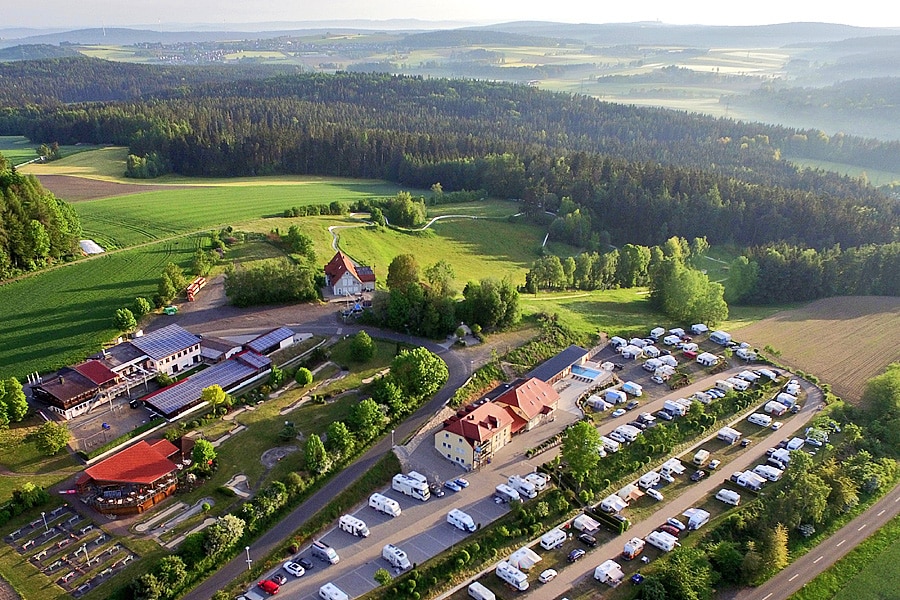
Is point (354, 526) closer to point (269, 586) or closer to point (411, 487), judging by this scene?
point (411, 487)

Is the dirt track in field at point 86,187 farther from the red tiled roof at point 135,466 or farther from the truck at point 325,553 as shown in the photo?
the truck at point 325,553

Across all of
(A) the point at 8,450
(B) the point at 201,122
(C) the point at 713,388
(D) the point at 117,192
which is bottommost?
(C) the point at 713,388

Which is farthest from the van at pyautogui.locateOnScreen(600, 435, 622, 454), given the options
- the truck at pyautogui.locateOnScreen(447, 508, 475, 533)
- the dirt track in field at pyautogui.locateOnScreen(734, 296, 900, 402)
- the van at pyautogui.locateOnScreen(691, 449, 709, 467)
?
the dirt track in field at pyautogui.locateOnScreen(734, 296, 900, 402)

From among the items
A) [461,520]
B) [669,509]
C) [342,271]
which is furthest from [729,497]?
[342,271]

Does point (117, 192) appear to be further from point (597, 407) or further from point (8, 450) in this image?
point (597, 407)

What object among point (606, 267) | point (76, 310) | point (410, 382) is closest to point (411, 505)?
point (410, 382)

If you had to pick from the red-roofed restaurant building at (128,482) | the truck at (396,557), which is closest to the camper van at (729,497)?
the truck at (396,557)
